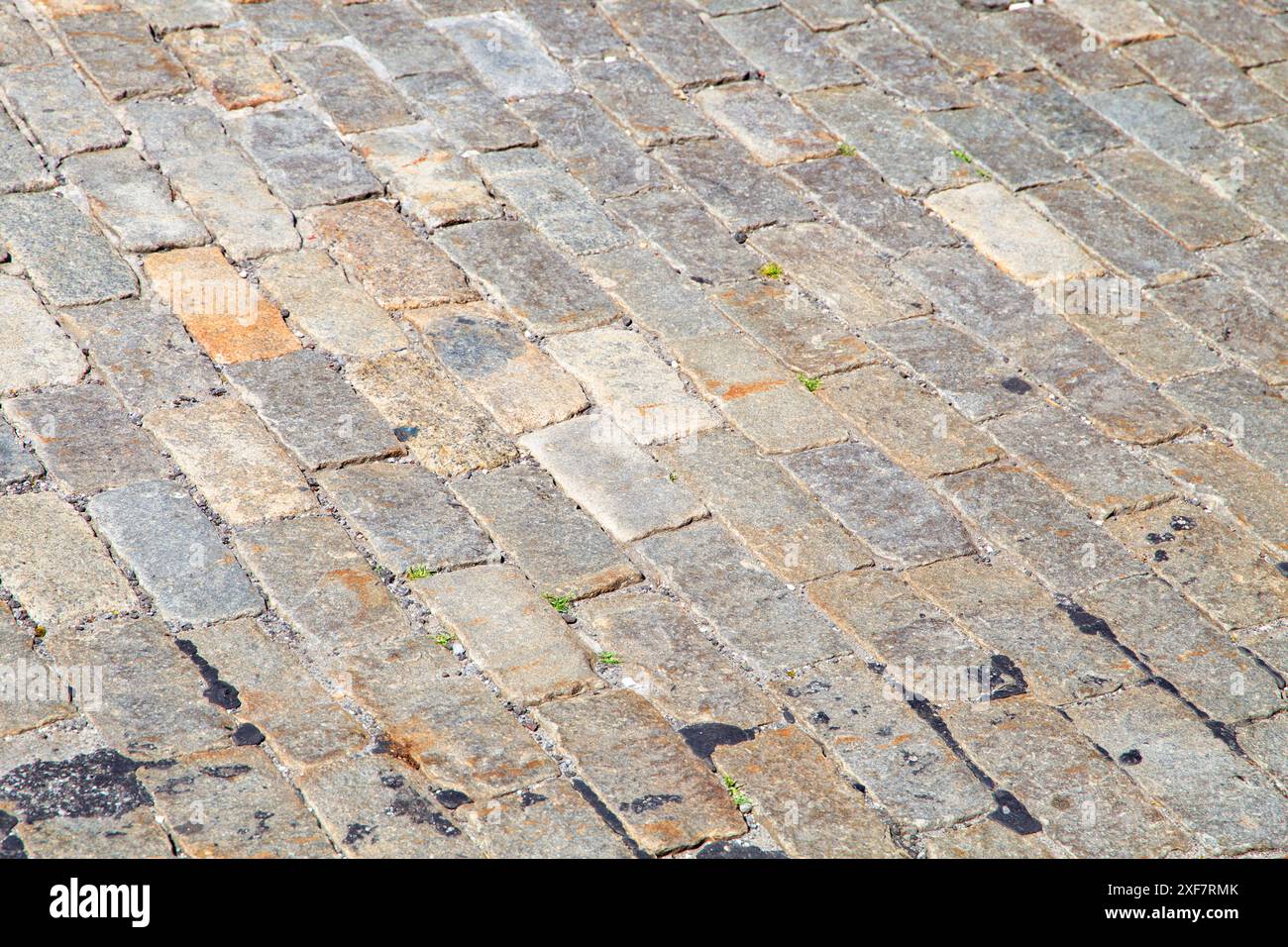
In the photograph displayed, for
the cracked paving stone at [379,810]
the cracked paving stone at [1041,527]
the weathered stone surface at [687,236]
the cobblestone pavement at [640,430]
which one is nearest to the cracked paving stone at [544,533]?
the cobblestone pavement at [640,430]

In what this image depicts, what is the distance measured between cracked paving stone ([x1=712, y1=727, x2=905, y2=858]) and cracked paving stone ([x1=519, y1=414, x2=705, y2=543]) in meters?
0.80

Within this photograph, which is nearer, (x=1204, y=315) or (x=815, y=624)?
(x=815, y=624)

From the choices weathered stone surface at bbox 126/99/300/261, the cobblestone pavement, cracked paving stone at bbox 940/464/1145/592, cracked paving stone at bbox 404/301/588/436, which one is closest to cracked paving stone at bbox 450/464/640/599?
the cobblestone pavement

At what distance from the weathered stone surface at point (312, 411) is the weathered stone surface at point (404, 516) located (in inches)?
2.9

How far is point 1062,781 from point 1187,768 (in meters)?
0.33

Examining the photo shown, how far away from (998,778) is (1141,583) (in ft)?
2.91

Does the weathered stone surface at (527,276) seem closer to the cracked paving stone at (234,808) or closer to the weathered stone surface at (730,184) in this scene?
the weathered stone surface at (730,184)

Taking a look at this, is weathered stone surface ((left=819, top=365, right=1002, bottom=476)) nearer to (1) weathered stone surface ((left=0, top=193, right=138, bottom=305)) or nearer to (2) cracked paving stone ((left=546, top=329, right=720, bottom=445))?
(2) cracked paving stone ((left=546, top=329, right=720, bottom=445))

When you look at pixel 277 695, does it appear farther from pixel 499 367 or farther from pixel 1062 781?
pixel 1062 781

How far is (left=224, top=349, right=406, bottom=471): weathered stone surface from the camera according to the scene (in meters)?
4.07

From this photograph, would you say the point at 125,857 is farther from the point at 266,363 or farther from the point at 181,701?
the point at 266,363

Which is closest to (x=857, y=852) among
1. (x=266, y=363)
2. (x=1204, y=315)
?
(x=266, y=363)

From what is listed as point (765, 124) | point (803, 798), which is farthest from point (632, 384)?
point (765, 124)

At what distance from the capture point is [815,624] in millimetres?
3740
